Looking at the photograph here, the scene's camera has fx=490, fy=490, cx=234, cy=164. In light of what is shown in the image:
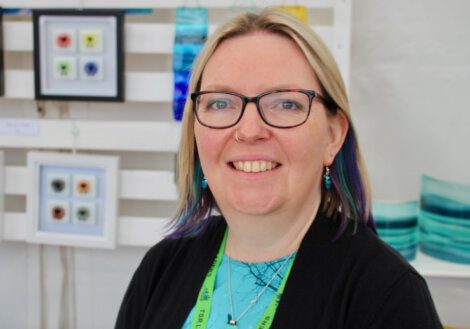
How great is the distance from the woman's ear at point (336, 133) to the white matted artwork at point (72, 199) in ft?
2.53

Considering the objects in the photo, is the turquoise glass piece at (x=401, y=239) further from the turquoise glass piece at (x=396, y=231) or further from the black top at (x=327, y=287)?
the black top at (x=327, y=287)

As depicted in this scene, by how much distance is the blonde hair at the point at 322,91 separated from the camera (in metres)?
0.72

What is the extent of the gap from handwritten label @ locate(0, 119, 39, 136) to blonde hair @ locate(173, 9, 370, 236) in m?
0.69

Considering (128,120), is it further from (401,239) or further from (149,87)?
(401,239)

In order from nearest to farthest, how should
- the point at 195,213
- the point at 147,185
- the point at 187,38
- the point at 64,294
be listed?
1. the point at 195,213
2. the point at 187,38
3. the point at 147,185
4. the point at 64,294

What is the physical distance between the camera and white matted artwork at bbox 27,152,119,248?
1.40 meters

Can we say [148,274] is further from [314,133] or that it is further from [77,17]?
[77,17]

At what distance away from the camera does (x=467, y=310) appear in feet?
4.48

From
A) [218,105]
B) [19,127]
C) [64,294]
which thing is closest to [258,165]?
[218,105]

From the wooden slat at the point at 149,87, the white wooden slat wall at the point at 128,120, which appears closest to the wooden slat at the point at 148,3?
the white wooden slat wall at the point at 128,120

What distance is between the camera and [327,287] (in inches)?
27.4

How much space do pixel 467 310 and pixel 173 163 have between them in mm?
928

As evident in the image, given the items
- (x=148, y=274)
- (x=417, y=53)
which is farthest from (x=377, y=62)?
(x=148, y=274)

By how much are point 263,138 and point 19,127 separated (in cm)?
98
